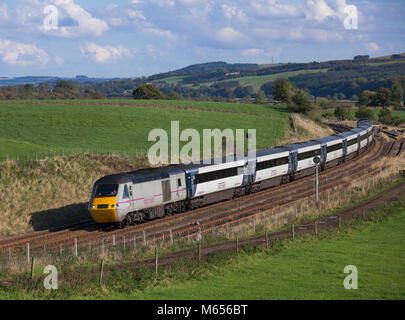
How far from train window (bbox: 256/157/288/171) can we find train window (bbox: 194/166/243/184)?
138 inches

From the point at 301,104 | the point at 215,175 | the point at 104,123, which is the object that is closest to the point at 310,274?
the point at 215,175

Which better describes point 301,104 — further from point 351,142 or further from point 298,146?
point 298,146

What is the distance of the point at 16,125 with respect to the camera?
230 feet

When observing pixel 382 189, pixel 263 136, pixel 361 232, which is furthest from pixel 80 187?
pixel 263 136

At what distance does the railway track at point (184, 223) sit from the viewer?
31547mm

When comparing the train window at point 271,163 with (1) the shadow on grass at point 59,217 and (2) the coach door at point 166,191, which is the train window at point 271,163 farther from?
(1) the shadow on grass at point 59,217

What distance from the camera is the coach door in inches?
1423

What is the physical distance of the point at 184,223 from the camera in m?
35.5

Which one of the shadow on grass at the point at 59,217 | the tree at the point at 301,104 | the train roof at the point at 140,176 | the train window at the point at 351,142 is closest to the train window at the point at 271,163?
the train roof at the point at 140,176

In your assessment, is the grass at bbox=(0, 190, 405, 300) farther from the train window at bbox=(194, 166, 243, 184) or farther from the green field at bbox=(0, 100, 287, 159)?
the green field at bbox=(0, 100, 287, 159)

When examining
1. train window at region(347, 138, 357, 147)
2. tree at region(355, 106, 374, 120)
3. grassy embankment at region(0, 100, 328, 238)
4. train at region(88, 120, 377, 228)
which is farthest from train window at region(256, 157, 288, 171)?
tree at region(355, 106, 374, 120)

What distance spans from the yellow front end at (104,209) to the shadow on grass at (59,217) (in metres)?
4.03

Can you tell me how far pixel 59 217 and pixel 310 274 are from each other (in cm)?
2300

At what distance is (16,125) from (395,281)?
59.9 metres
